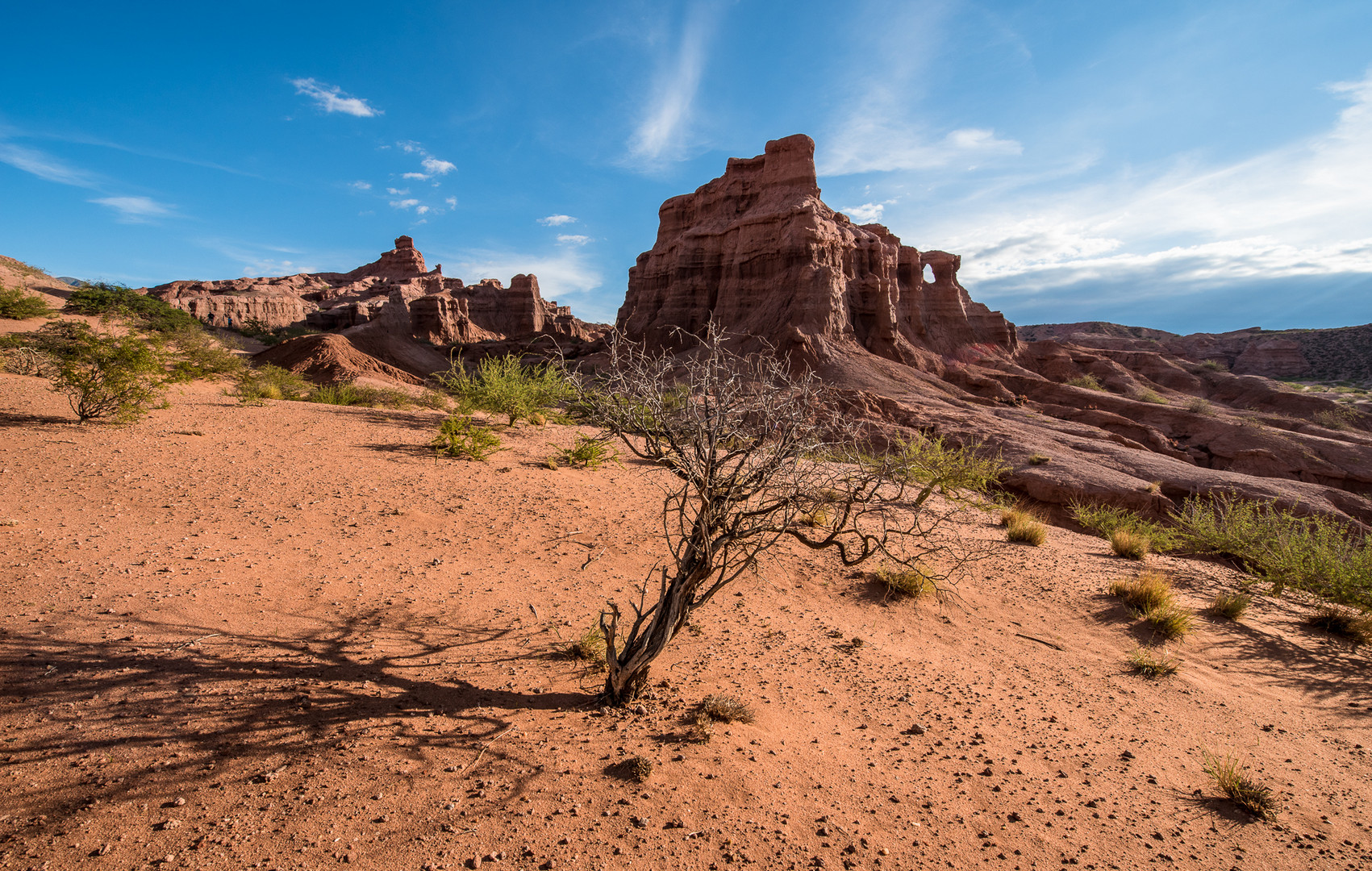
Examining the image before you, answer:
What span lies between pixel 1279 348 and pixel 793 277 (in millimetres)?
60115

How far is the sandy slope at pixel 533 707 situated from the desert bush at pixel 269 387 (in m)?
5.04

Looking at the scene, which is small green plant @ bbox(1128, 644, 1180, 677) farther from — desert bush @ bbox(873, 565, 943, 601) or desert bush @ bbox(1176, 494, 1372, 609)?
desert bush @ bbox(1176, 494, 1372, 609)

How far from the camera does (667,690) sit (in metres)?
3.84

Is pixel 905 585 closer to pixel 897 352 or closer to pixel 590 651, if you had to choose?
pixel 590 651

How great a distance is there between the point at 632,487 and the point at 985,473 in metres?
7.39

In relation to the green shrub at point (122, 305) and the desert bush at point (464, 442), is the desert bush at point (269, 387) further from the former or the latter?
the green shrub at point (122, 305)

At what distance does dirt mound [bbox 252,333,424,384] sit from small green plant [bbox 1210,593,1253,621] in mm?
25301

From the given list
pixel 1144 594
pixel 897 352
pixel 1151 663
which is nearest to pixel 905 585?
pixel 1151 663

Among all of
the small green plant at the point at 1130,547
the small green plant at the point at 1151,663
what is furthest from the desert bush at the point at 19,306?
the small green plant at the point at 1130,547

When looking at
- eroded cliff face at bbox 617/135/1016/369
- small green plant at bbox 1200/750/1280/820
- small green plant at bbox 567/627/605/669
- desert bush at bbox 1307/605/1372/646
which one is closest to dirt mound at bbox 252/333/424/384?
eroded cliff face at bbox 617/135/1016/369

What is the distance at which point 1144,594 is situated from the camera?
6422 millimetres

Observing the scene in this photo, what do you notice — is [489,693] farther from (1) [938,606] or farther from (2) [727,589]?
(1) [938,606]

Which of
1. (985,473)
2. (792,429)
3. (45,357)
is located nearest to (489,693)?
(792,429)

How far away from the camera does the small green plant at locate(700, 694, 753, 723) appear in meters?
3.54
